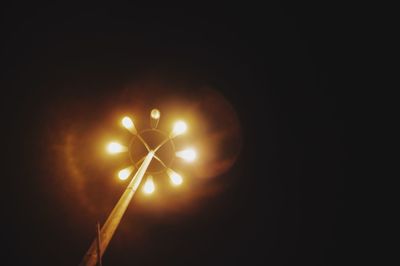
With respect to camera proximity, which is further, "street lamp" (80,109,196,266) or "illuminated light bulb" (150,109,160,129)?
"illuminated light bulb" (150,109,160,129)

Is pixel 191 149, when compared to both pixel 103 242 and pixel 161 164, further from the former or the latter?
pixel 103 242

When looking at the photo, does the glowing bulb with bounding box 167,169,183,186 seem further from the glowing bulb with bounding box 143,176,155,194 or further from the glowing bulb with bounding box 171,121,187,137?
the glowing bulb with bounding box 171,121,187,137

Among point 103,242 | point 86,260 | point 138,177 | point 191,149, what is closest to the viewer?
point 86,260

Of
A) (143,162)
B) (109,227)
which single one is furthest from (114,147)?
(109,227)

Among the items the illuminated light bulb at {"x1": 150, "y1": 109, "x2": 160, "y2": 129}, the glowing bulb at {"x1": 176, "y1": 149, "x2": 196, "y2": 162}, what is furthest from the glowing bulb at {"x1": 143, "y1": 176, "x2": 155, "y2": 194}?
the illuminated light bulb at {"x1": 150, "y1": 109, "x2": 160, "y2": 129}

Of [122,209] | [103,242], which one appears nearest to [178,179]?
[122,209]

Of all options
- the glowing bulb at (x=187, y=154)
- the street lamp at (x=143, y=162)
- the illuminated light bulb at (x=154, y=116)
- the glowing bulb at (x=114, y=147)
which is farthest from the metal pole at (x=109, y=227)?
the illuminated light bulb at (x=154, y=116)

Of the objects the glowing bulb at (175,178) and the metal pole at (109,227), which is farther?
the glowing bulb at (175,178)

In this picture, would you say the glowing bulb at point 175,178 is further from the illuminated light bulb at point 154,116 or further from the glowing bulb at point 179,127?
the illuminated light bulb at point 154,116
